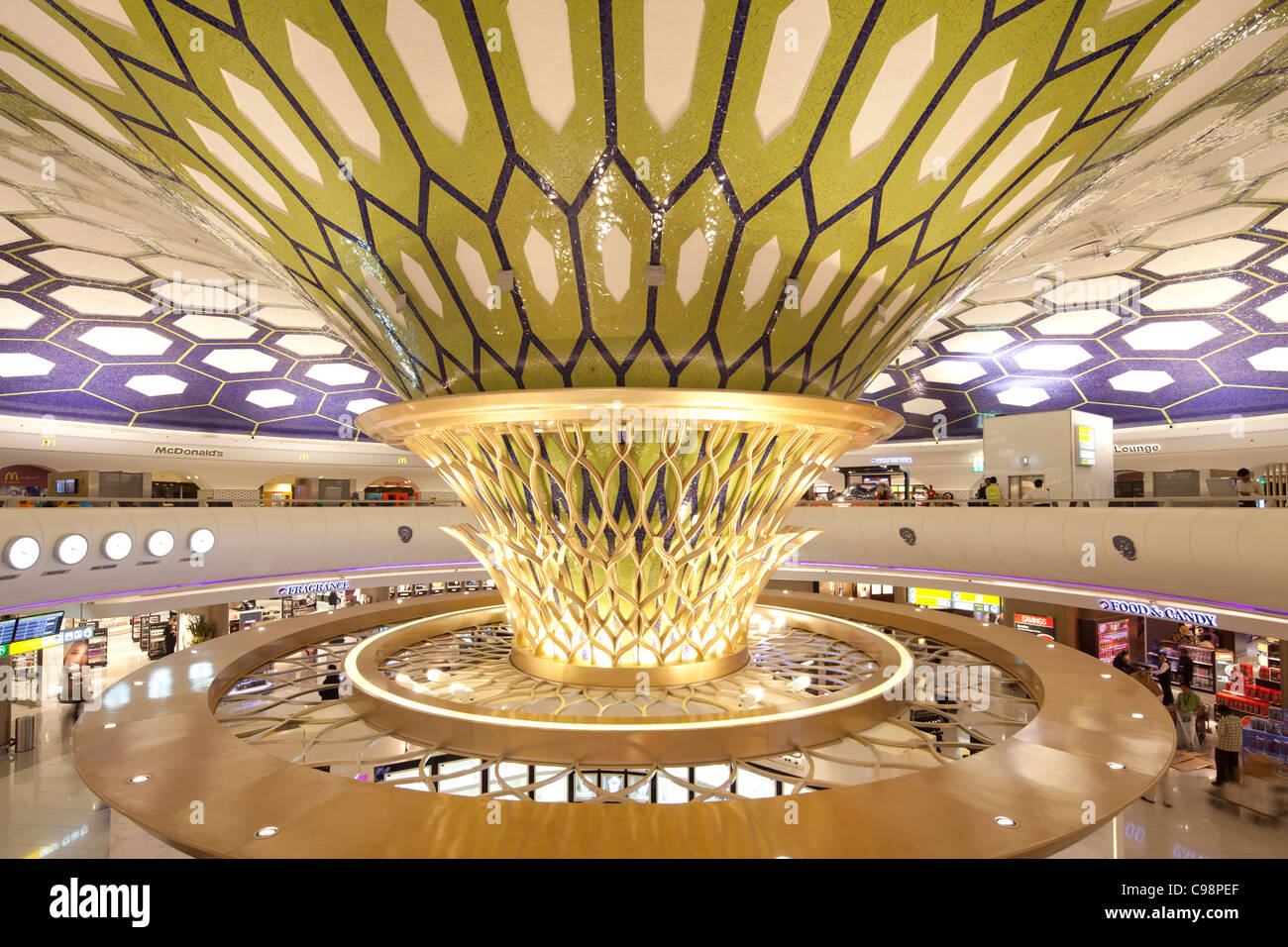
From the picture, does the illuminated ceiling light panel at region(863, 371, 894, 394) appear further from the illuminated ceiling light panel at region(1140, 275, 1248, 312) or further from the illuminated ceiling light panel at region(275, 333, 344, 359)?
the illuminated ceiling light panel at region(275, 333, 344, 359)

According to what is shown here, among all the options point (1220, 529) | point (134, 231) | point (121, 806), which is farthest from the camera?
point (1220, 529)

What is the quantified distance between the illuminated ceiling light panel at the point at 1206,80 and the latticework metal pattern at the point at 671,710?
2.71 m

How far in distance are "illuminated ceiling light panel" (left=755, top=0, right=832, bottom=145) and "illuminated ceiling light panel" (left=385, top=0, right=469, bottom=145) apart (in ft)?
3.39

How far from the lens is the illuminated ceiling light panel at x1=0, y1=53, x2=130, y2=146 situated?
2.60 m

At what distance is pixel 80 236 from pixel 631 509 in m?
10.1

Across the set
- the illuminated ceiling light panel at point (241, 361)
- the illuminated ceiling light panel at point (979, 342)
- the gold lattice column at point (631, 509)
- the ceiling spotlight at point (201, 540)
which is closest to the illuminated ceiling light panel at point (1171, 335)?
the illuminated ceiling light panel at point (979, 342)

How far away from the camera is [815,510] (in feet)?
52.7

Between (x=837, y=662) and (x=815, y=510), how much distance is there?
39.5ft

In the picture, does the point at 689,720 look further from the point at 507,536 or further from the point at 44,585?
the point at 44,585

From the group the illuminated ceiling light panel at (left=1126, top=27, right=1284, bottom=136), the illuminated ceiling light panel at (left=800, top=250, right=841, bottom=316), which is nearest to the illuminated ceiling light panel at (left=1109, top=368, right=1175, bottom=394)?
the illuminated ceiling light panel at (left=1126, top=27, right=1284, bottom=136)

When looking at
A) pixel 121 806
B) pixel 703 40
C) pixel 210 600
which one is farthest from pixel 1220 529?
pixel 210 600

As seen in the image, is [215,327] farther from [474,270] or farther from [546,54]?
[546,54]

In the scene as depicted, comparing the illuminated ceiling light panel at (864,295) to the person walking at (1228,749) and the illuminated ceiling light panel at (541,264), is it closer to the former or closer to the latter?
the illuminated ceiling light panel at (541,264)

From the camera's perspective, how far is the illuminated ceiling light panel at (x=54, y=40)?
222cm
